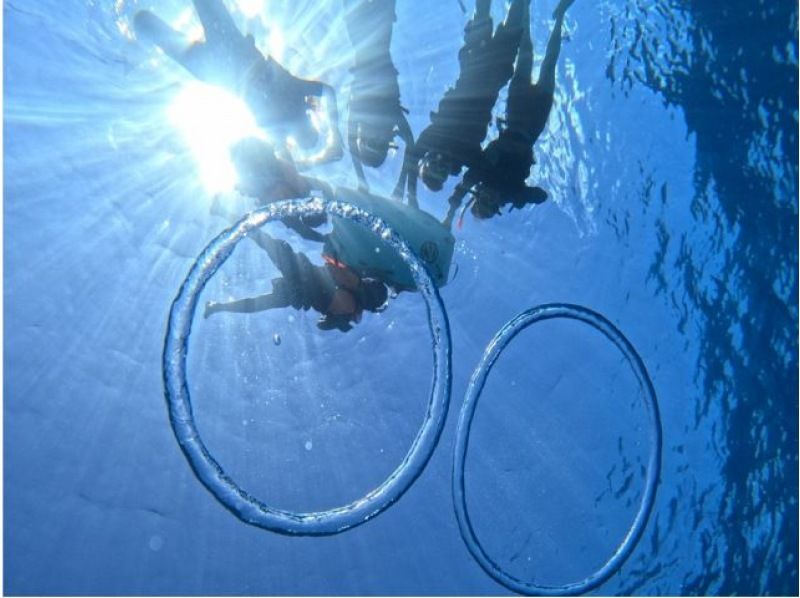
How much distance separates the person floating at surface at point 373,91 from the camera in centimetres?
490

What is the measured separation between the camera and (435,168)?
16.8ft

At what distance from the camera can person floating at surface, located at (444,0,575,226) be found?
5070 mm

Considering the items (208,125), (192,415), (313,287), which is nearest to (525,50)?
(313,287)

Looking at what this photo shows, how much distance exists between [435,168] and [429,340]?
5.18 meters

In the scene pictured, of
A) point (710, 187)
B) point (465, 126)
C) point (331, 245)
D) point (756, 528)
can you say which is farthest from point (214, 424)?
point (756, 528)

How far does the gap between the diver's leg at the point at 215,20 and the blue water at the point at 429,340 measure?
250cm

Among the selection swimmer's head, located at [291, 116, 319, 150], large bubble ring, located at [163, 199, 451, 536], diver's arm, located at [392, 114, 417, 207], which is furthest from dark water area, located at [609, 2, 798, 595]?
large bubble ring, located at [163, 199, 451, 536]

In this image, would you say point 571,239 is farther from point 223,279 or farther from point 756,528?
point 756,528

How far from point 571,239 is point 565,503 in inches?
242

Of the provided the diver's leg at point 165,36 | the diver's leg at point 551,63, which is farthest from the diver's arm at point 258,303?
the diver's leg at point 551,63

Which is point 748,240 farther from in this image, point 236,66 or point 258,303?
point 236,66

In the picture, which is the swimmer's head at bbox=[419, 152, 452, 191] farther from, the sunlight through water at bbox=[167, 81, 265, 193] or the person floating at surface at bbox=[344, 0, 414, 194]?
the sunlight through water at bbox=[167, 81, 265, 193]

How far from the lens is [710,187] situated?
387 inches

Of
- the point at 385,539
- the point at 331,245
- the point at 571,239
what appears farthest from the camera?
the point at 385,539
